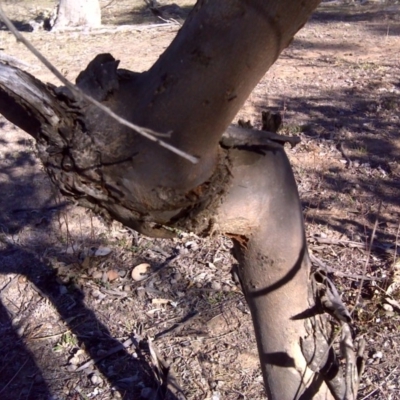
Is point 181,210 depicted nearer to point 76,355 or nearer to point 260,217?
point 260,217

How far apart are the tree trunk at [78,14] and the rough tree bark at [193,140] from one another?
361 inches

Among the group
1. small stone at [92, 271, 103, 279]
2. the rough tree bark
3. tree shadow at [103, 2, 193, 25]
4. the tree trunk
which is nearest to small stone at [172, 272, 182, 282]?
small stone at [92, 271, 103, 279]

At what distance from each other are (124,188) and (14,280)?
2698 mm

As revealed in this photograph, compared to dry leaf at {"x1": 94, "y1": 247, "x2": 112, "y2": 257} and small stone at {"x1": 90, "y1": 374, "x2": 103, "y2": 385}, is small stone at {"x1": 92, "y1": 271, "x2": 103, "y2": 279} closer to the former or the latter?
dry leaf at {"x1": 94, "y1": 247, "x2": 112, "y2": 257}

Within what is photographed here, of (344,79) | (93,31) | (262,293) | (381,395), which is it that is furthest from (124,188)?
(93,31)

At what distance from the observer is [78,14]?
10383mm

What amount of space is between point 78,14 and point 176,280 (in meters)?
7.64

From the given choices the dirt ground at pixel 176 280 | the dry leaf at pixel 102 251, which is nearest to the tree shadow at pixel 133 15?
the dirt ground at pixel 176 280

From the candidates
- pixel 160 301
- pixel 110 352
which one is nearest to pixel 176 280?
pixel 160 301

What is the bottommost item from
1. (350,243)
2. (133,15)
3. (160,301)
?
(160,301)

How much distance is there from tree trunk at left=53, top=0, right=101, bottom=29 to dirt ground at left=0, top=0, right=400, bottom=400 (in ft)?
15.6

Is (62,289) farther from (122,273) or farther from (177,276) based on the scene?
(177,276)

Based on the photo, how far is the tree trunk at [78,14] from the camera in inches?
405

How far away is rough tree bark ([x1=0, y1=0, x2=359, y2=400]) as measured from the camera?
4.25 ft
